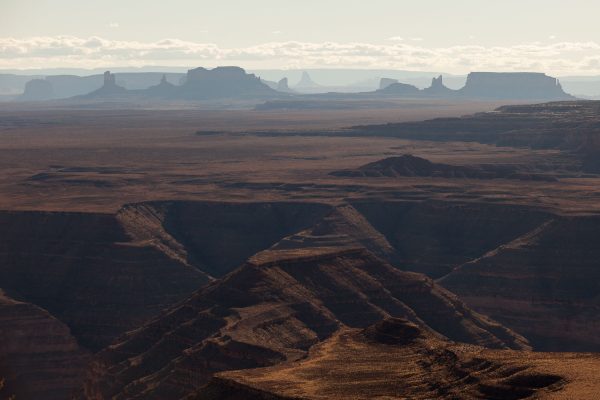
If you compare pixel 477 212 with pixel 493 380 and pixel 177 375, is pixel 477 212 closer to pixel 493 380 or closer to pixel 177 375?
pixel 177 375

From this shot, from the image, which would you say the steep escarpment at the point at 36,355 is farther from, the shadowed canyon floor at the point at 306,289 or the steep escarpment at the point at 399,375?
the steep escarpment at the point at 399,375

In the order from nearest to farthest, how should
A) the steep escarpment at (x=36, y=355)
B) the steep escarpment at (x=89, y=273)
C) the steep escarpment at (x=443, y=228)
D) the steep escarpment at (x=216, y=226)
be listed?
the steep escarpment at (x=36, y=355), the steep escarpment at (x=89, y=273), the steep escarpment at (x=443, y=228), the steep escarpment at (x=216, y=226)

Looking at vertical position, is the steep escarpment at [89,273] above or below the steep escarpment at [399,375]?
below

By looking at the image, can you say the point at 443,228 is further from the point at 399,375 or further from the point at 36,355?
the point at 399,375

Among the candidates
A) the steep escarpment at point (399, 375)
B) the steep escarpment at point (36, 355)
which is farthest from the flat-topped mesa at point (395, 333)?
the steep escarpment at point (36, 355)

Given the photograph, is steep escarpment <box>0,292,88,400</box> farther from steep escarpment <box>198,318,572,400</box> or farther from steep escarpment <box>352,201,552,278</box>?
steep escarpment <box>352,201,552,278</box>

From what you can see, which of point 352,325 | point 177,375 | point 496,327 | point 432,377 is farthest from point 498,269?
point 432,377
